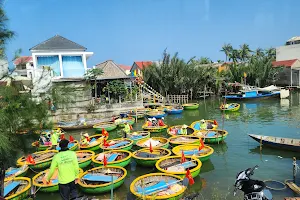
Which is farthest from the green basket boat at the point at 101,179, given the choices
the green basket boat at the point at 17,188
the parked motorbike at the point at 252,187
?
the parked motorbike at the point at 252,187

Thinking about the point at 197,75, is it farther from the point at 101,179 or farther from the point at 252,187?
the point at 252,187

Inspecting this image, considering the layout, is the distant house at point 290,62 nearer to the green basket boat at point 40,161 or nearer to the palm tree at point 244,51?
the palm tree at point 244,51

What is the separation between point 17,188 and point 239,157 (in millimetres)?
10834

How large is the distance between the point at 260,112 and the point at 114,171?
20383 mm

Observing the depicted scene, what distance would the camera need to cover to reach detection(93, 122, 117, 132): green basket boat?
68.5 feet

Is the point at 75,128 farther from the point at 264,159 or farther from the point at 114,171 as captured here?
the point at 264,159

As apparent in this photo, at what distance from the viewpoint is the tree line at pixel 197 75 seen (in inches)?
1457

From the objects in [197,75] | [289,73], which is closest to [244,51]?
[289,73]

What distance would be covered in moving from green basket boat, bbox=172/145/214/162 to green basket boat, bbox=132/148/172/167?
590 millimetres

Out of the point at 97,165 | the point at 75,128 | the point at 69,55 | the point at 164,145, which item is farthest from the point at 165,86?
the point at 97,165

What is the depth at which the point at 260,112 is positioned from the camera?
87.2ft

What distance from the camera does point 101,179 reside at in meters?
10.2

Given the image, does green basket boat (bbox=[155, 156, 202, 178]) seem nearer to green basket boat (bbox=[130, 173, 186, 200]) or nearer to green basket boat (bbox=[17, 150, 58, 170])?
green basket boat (bbox=[130, 173, 186, 200])

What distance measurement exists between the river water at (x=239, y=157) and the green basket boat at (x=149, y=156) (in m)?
0.44
